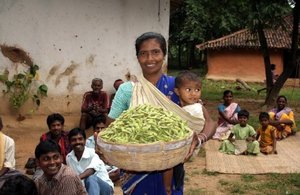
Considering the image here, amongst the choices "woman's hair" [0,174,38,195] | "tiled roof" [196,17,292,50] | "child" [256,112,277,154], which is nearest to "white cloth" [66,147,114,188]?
"woman's hair" [0,174,38,195]

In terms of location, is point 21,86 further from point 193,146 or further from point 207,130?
point 193,146

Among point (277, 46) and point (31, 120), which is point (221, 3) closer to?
point (31, 120)

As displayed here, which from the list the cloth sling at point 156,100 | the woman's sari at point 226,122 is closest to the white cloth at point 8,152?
the cloth sling at point 156,100

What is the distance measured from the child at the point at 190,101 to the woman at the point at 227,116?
17.4ft

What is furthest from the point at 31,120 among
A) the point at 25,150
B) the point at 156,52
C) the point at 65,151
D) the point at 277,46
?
the point at 277,46

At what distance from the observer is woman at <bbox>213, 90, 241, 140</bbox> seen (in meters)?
7.69

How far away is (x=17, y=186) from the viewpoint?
2.02 meters

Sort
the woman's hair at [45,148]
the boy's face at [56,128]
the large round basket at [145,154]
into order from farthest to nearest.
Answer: the boy's face at [56,128], the woman's hair at [45,148], the large round basket at [145,154]

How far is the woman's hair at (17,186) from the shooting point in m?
1.99

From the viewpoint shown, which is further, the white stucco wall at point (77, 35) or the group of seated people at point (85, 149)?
the white stucco wall at point (77, 35)

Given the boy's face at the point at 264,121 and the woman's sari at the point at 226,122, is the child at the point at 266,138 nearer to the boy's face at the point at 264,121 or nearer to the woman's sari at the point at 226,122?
the boy's face at the point at 264,121

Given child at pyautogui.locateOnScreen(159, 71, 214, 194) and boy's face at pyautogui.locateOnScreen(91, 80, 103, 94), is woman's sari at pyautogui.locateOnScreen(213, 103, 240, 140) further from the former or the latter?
child at pyautogui.locateOnScreen(159, 71, 214, 194)

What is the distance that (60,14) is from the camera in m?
6.83

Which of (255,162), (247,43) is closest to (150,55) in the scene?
(255,162)
